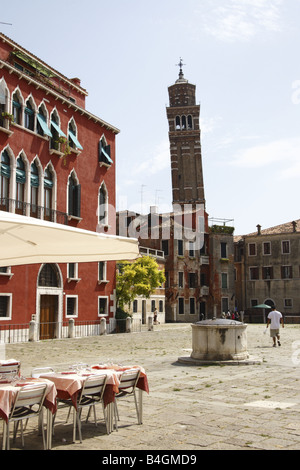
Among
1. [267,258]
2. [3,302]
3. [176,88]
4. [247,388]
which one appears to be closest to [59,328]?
[3,302]

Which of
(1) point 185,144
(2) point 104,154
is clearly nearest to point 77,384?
(2) point 104,154

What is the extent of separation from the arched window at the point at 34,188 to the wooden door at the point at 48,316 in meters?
4.33

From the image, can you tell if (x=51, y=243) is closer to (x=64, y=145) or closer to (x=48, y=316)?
(x=48, y=316)

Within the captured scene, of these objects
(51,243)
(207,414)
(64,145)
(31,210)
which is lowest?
(207,414)

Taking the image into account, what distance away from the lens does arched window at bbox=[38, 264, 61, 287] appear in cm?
2348

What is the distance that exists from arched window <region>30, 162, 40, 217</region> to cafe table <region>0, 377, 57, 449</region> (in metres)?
18.1

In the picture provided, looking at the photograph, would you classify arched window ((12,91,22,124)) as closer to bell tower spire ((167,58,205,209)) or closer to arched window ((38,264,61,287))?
arched window ((38,264,61,287))

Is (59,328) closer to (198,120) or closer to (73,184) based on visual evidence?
(73,184)

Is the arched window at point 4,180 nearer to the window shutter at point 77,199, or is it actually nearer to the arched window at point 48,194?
the arched window at point 48,194

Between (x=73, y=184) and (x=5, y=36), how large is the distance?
320 inches

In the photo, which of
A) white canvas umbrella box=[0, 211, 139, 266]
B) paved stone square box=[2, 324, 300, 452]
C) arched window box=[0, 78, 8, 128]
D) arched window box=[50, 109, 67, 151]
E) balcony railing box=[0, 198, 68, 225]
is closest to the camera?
paved stone square box=[2, 324, 300, 452]

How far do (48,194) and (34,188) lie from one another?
109 cm

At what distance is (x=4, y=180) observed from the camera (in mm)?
21406

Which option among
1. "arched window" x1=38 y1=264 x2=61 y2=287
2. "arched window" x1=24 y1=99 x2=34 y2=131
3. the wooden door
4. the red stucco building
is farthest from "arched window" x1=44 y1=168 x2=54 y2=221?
the wooden door
